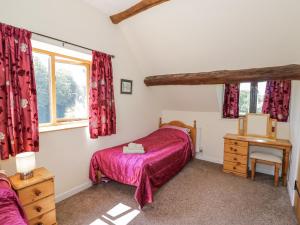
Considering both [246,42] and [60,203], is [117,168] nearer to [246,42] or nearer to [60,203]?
[60,203]

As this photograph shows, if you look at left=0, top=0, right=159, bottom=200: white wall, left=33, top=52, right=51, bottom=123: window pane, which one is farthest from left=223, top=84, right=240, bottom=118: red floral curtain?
left=33, top=52, right=51, bottom=123: window pane

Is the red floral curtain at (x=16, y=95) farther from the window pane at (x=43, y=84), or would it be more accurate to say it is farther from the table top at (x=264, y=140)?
the table top at (x=264, y=140)

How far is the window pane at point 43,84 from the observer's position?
233 cm

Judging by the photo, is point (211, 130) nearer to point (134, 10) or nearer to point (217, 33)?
point (217, 33)

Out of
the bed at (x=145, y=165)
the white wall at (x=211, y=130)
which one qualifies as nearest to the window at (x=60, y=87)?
the bed at (x=145, y=165)

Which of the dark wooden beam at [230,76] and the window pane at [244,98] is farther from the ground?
the dark wooden beam at [230,76]

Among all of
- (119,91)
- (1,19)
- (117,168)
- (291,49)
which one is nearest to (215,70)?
(291,49)

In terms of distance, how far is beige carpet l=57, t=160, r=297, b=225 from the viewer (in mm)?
2029

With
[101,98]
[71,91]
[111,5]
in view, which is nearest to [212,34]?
[111,5]

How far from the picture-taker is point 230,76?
2826mm

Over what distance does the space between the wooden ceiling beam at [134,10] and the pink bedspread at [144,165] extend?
201 centimetres

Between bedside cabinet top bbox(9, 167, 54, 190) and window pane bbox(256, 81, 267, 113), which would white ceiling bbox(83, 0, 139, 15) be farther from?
window pane bbox(256, 81, 267, 113)

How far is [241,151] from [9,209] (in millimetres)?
3169

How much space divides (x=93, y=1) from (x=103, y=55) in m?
0.71
